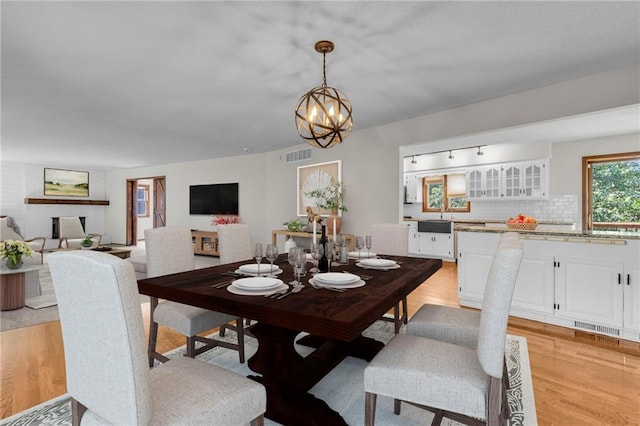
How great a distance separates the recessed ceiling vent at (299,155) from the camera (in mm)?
5464

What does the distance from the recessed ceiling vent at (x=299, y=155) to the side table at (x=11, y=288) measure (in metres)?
3.90

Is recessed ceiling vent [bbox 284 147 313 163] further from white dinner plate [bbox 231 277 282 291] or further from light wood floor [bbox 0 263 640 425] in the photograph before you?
white dinner plate [bbox 231 277 282 291]

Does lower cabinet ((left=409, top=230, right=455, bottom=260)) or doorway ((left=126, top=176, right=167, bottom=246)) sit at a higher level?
doorway ((left=126, top=176, right=167, bottom=246))

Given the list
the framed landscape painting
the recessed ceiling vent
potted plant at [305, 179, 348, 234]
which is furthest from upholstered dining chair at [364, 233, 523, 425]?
the framed landscape painting

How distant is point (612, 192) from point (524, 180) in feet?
4.11

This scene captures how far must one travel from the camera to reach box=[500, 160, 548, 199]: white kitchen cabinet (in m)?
5.77

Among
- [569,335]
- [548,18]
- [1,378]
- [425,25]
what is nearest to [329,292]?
[425,25]

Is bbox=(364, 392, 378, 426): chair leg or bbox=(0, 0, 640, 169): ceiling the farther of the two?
bbox=(0, 0, 640, 169): ceiling

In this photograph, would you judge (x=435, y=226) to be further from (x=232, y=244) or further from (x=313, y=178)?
(x=232, y=244)

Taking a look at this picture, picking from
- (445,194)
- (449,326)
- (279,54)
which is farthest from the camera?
(445,194)

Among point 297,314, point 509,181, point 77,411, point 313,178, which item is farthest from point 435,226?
point 77,411

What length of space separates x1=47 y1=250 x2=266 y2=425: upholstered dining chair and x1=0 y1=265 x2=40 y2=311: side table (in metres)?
3.42

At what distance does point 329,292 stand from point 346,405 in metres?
0.78

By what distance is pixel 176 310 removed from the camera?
2.02 m
